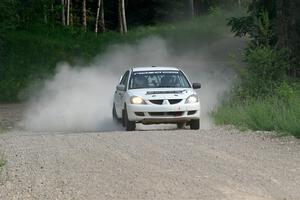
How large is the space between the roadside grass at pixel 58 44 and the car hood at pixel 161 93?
891 inches

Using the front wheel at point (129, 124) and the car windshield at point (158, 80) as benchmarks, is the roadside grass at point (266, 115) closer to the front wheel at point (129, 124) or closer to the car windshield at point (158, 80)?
the car windshield at point (158, 80)

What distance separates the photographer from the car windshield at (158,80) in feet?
69.2

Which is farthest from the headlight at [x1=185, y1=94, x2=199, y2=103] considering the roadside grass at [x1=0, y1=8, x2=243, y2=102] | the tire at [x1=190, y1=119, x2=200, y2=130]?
the roadside grass at [x1=0, y1=8, x2=243, y2=102]

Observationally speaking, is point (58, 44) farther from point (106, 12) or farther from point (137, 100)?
point (137, 100)

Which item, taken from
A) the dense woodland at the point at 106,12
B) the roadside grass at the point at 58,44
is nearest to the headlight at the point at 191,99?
the roadside grass at the point at 58,44

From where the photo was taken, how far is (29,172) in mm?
12391

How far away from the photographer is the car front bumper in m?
19.7

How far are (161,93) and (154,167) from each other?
25.5 feet

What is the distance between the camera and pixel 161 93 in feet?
65.8

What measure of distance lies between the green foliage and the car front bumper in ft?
20.3

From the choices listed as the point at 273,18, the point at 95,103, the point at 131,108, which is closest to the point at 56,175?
the point at 131,108

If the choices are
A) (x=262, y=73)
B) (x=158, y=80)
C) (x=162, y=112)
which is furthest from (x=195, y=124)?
(x=262, y=73)

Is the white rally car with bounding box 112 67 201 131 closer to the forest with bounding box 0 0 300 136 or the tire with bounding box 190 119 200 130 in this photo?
the tire with bounding box 190 119 200 130

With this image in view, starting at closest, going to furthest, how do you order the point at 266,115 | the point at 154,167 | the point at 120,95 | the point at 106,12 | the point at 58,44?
the point at 154,167 → the point at 266,115 → the point at 120,95 → the point at 58,44 → the point at 106,12
